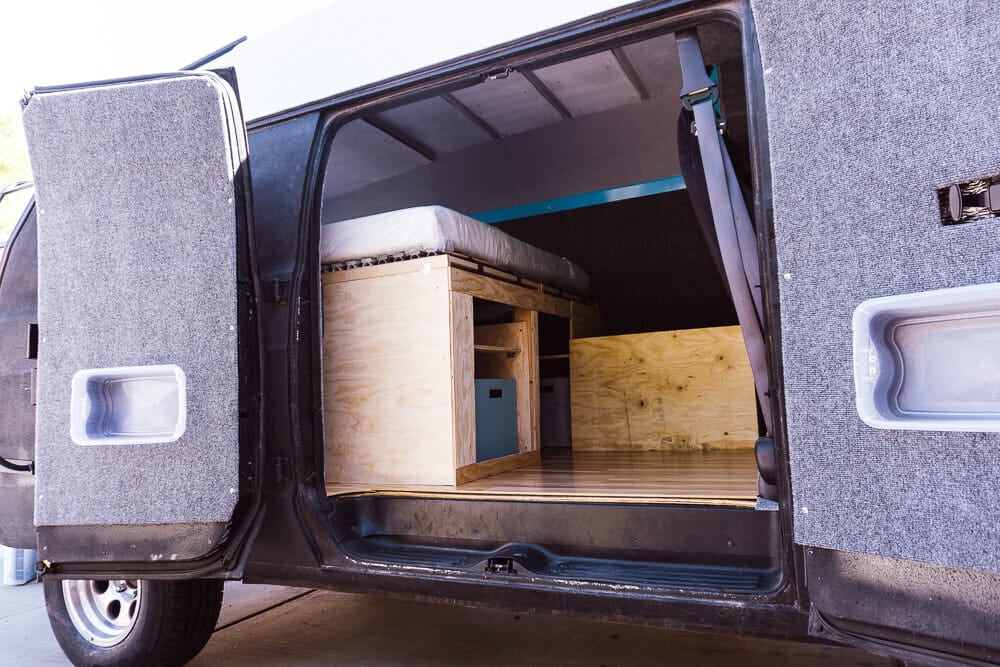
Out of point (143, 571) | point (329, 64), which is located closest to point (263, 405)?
point (143, 571)

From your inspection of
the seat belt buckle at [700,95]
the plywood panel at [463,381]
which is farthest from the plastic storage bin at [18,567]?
the seat belt buckle at [700,95]

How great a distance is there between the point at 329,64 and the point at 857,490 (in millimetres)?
1848

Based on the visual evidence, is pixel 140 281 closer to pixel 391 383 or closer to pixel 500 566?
pixel 391 383

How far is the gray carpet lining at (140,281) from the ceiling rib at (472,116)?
132 cm

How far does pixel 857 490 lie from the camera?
1097 mm

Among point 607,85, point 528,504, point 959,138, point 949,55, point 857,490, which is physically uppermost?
point 607,85

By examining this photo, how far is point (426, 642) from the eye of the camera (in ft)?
8.73

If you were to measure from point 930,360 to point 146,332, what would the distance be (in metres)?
1.79

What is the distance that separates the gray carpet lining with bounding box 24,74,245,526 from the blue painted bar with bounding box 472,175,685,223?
2506 millimetres

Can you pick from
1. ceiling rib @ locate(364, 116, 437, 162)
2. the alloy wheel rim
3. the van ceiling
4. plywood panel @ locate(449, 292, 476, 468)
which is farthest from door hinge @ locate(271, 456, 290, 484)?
ceiling rib @ locate(364, 116, 437, 162)

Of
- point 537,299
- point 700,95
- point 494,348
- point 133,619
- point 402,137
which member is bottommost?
point 133,619

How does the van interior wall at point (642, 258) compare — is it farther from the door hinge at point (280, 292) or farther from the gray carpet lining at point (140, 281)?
the gray carpet lining at point (140, 281)

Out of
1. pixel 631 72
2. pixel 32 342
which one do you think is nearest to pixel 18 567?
pixel 32 342

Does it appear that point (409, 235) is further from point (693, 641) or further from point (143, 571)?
point (693, 641)
